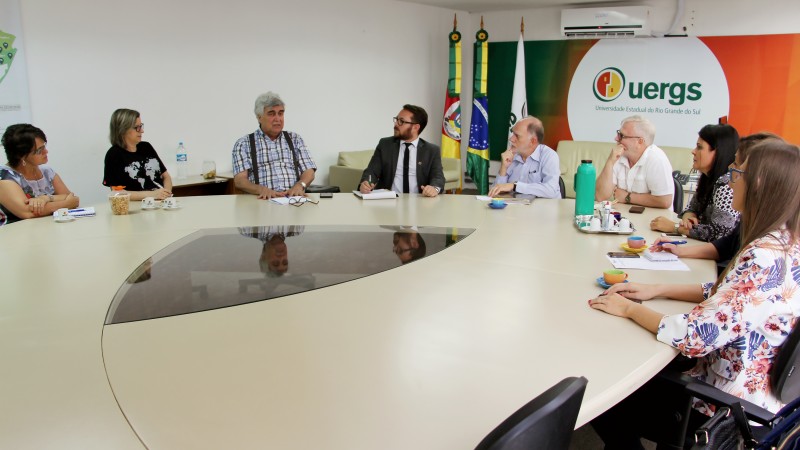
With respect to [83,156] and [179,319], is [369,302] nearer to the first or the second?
[179,319]

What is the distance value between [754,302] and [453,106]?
6.48 meters

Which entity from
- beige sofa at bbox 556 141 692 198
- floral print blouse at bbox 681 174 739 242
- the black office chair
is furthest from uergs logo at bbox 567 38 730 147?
the black office chair

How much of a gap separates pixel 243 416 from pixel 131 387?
34 centimetres

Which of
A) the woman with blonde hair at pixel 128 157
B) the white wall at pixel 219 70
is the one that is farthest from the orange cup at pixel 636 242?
the white wall at pixel 219 70

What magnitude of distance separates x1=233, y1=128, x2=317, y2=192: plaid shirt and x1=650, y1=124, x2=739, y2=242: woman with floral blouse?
2.66 m

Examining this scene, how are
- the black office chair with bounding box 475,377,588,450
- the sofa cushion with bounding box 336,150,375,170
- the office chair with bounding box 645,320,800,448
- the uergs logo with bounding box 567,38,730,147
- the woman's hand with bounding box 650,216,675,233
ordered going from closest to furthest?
1. the black office chair with bounding box 475,377,588,450
2. the office chair with bounding box 645,320,800,448
3. the woman's hand with bounding box 650,216,675,233
4. the sofa cushion with bounding box 336,150,375,170
5. the uergs logo with bounding box 567,38,730,147

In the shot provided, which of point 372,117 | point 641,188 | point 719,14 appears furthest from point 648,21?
point 641,188

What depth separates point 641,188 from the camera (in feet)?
12.6

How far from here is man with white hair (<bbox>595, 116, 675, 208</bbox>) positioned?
3.70m

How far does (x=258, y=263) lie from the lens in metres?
2.59

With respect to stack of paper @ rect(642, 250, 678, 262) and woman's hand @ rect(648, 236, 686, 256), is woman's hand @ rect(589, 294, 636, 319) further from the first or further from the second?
woman's hand @ rect(648, 236, 686, 256)

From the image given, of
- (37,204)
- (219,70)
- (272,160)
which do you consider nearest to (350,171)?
(219,70)

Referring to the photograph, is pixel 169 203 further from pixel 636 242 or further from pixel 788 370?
pixel 788 370

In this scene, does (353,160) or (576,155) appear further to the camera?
(576,155)
